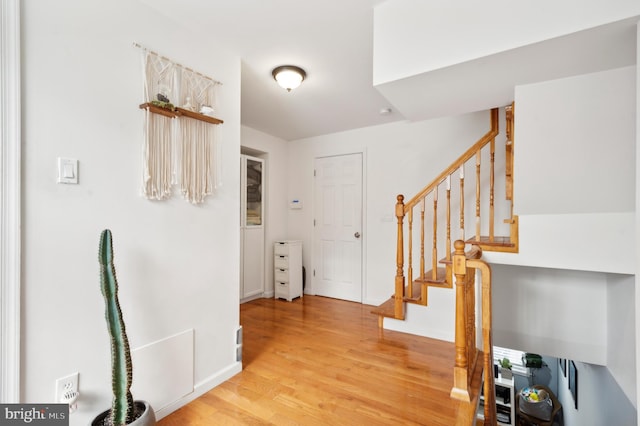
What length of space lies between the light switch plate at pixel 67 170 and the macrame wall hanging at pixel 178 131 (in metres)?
0.31

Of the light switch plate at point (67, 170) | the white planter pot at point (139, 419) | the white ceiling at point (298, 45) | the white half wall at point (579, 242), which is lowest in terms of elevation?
the white planter pot at point (139, 419)

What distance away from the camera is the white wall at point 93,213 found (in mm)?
1302

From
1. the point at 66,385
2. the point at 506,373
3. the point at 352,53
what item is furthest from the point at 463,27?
the point at 506,373

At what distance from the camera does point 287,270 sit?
4176mm

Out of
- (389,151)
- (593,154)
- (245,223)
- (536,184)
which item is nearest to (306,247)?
(245,223)

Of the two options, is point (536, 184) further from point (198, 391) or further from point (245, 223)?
point (245, 223)

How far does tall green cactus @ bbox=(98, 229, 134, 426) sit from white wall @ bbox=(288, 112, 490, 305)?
3055 millimetres

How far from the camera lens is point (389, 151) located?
3863mm

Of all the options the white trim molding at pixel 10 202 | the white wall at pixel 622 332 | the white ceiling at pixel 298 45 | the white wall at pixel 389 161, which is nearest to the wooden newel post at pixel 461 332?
the white wall at pixel 622 332

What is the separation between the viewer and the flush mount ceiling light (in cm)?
243

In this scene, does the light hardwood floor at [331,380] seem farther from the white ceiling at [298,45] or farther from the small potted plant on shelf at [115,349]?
the white ceiling at [298,45]

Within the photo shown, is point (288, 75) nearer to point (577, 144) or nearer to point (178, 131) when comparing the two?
point (178, 131)

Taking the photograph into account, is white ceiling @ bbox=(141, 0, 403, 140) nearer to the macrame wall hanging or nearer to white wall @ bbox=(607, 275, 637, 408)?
the macrame wall hanging

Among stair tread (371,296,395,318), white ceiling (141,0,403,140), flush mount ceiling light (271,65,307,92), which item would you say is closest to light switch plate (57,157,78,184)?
white ceiling (141,0,403,140)
